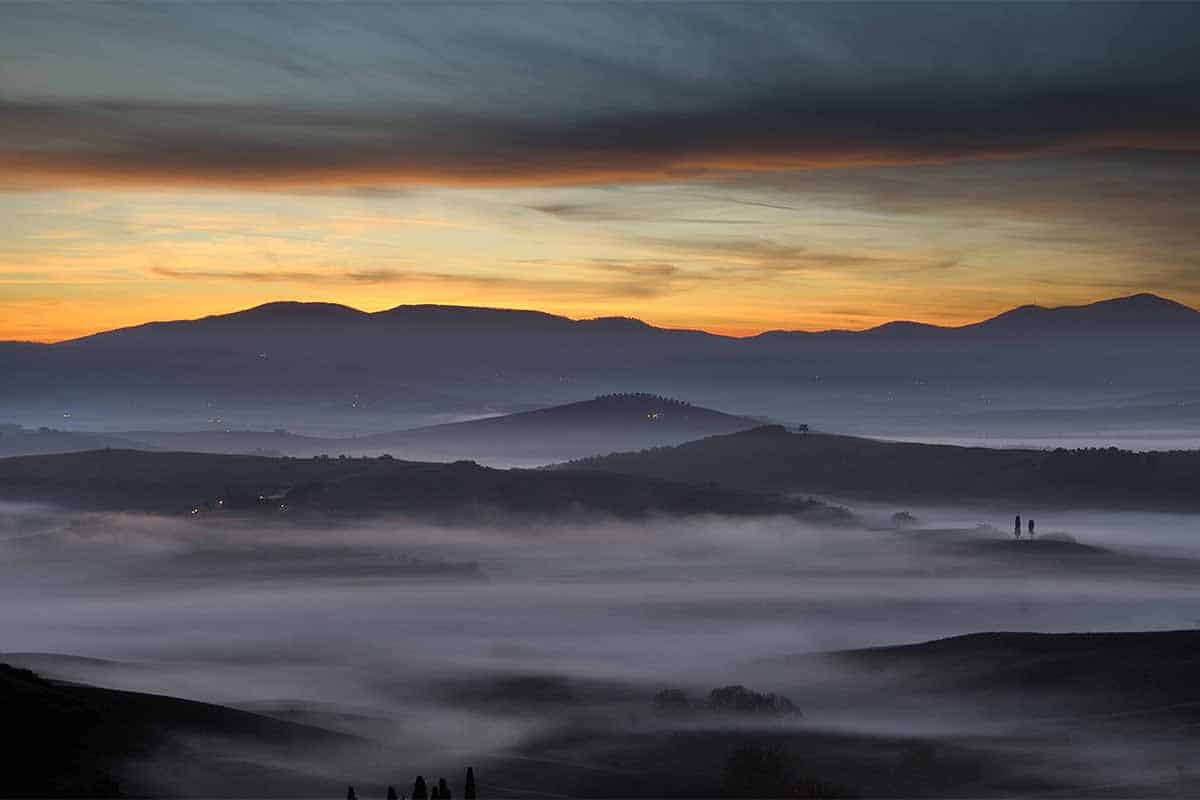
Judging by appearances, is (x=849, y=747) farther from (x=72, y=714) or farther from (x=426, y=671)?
(x=426, y=671)

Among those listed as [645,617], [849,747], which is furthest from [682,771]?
[645,617]

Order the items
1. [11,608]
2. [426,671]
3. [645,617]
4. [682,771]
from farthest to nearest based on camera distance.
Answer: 1. [11,608]
2. [645,617]
3. [426,671]
4. [682,771]

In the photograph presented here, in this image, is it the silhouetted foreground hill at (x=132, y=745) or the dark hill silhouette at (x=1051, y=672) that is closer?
the silhouetted foreground hill at (x=132, y=745)

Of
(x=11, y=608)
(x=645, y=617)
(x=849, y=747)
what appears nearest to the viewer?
(x=849, y=747)

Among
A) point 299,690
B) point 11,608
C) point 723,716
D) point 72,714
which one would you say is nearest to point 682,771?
point 723,716

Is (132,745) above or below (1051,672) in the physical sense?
below

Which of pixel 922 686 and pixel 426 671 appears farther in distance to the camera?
pixel 426 671

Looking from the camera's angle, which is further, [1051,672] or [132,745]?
[1051,672]

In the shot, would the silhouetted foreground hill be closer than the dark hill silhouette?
Yes
